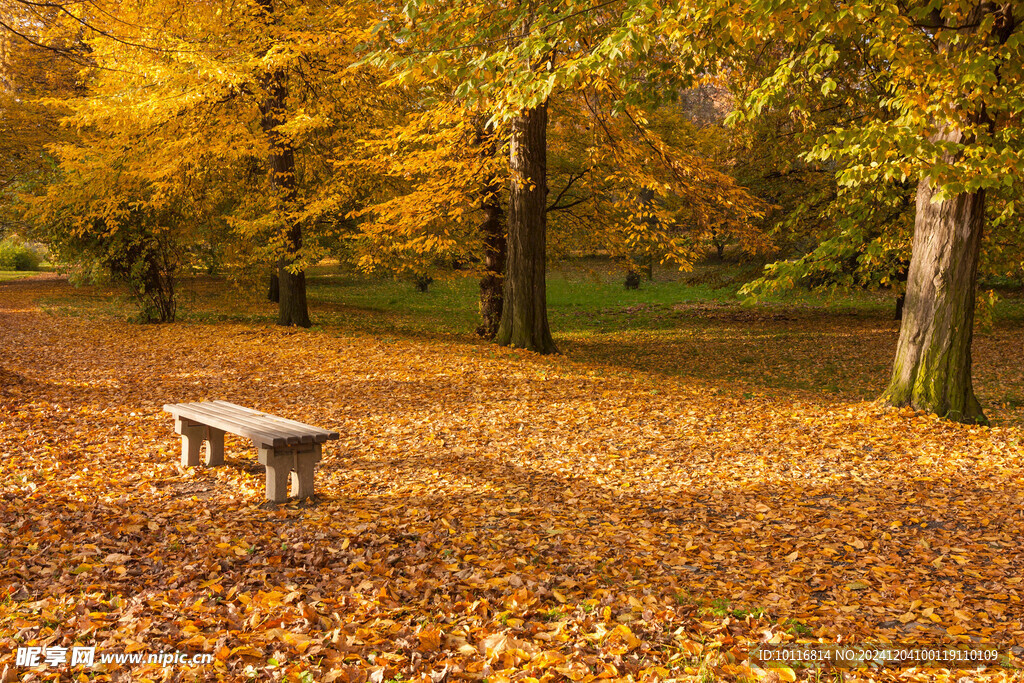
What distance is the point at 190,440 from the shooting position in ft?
19.1

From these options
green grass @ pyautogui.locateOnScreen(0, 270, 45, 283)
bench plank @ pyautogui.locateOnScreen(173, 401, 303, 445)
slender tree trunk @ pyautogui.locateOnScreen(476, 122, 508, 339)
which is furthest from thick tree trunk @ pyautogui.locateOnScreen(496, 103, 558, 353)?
green grass @ pyautogui.locateOnScreen(0, 270, 45, 283)

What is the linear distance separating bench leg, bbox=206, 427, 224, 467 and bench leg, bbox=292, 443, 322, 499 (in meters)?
1.11

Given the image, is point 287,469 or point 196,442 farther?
point 196,442

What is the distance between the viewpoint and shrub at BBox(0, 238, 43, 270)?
33062mm

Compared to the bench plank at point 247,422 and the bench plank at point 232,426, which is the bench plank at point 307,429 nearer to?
the bench plank at point 247,422

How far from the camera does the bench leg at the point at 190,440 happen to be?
579 centimetres

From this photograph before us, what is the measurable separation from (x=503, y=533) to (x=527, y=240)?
7.89 metres

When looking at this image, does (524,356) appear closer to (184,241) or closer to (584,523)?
(584,523)

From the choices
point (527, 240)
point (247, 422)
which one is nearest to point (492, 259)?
point (527, 240)

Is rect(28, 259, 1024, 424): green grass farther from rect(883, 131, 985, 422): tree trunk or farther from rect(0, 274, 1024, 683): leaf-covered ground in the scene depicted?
rect(0, 274, 1024, 683): leaf-covered ground

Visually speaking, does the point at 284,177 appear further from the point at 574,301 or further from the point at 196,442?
the point at 574,301

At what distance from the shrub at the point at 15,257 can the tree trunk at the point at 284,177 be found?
82.7 feet

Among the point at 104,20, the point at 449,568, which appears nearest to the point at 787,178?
the point at 104,20

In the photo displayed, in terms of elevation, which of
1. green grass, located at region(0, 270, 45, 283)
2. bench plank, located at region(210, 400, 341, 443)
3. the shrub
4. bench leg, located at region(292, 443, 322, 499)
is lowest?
bench leg, located at region(292, 443, 322, 499)
